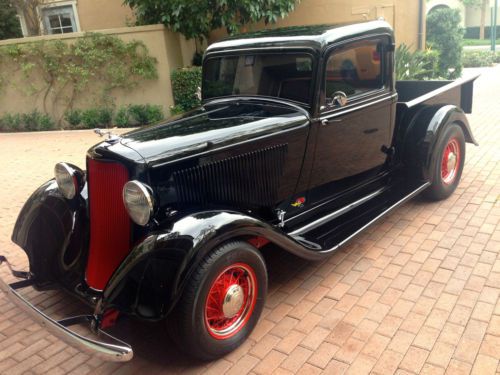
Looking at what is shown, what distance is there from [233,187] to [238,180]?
0.19ft

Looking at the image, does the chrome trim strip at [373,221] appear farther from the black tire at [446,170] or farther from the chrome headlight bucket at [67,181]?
the chrome headlight bucket at [67,181]

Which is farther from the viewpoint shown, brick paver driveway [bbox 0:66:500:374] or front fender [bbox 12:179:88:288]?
→ front fender [bbox 12:179:88:288]

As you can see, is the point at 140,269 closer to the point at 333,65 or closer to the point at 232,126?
the point at 232,126

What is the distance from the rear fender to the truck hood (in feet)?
4.96

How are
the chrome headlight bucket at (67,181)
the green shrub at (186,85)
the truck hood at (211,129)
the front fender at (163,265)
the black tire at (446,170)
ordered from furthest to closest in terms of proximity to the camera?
the green shrub at (186,85) → the black tire at (446,170) → the chrome headlight bucket at (67,181) → the truck hood at (211,129) → the front fender at (163,265)

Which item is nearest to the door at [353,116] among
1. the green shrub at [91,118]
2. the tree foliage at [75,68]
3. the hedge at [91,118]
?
the hedge at [91,118]

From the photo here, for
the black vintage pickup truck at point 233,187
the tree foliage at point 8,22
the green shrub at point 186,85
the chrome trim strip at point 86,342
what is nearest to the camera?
the chrome trim strip at point 86,342

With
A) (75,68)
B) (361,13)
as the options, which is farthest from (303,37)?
(75,68)

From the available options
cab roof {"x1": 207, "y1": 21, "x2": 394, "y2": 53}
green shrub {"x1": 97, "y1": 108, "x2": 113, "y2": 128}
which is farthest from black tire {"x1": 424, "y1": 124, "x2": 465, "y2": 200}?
green shrub {"x1": 97, "y1": 108, "x2": 113, "y2": 128}

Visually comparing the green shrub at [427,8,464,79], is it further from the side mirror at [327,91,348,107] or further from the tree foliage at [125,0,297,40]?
the side mirror at [327,91,348,107]

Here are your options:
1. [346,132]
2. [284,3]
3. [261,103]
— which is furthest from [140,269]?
[284,3]

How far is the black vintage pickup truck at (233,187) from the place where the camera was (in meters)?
2.39

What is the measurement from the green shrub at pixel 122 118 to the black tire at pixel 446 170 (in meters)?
6.75

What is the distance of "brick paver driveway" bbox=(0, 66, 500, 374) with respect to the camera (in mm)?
2553
